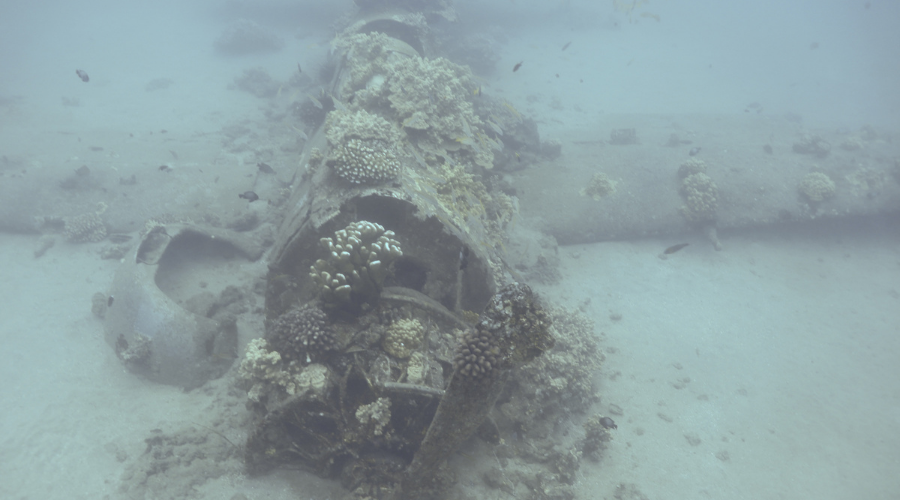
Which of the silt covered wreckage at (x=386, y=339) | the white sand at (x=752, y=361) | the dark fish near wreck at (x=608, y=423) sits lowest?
the white sand at (x=752, y=361)

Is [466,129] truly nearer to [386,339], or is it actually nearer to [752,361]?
[386,339]

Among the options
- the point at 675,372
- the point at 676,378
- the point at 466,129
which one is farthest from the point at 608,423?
the point at 466,129

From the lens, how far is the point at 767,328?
9.31 m

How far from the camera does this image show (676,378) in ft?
24.8

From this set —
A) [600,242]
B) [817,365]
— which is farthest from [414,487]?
[817,365]

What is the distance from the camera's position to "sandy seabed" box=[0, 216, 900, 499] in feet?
17.5

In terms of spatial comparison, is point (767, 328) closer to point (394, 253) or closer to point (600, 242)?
point (600, 242)

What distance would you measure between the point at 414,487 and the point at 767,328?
33.1ft

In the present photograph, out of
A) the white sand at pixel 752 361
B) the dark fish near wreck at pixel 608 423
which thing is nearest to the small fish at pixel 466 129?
the white sand at pixel 752 361

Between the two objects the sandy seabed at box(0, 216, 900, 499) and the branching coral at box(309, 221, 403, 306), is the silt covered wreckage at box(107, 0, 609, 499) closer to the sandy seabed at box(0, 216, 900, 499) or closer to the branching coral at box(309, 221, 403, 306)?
the branching coral at box(309, 221, 403, 306)

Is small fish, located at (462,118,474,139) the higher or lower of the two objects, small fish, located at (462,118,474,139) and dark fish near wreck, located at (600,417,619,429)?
the higher

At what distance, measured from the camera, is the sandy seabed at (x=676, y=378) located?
534 centimetres

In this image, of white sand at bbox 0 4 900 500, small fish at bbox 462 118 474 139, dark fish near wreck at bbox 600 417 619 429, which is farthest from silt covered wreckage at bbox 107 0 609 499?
small fish at bbox 462 118 474 139

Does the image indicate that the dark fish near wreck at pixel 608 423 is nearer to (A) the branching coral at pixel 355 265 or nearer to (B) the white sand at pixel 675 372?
(B) the white sand at pixel 675 372
